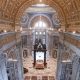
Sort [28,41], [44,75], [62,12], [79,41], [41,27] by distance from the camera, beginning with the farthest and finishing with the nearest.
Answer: [41,27] → [28,41] → [44,75] → [62,12] → [79,41]

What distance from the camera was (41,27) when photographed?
33.7 m

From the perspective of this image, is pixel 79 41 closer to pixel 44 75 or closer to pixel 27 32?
pixel 44 75

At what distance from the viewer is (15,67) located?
14789mm

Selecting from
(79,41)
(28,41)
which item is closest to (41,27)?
(28,41)

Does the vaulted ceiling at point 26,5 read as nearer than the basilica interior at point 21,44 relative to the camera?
No

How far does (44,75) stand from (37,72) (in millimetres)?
1377

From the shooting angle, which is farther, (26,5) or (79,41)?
(26,5)

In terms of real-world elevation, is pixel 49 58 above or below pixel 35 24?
below

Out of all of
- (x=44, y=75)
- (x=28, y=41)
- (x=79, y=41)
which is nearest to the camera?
(x=79, y=41)

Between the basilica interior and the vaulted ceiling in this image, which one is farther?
the vaulted ceiling

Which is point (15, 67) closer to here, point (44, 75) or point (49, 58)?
point (44, 75)

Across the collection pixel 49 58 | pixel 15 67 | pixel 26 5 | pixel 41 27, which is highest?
pixel 26 5

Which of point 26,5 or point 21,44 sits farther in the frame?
point 21,44

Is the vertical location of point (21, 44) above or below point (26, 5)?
below
